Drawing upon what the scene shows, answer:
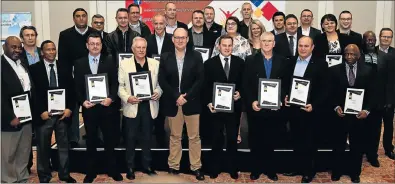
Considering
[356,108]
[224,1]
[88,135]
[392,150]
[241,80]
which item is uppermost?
[224,1]

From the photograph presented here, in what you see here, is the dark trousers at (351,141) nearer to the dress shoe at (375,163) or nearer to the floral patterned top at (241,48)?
the dress shoe at (375,163)

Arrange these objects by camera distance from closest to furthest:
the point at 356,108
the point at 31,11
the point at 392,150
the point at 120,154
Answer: the point at 356,108, the point at 120,154, the point at 392,150, the point at 31,11

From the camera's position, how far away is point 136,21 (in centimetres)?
679

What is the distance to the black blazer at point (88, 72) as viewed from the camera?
5508 millimetres

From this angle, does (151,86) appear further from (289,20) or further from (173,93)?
(289,20)

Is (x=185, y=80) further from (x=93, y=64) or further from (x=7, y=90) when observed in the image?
(x=7, y=90)

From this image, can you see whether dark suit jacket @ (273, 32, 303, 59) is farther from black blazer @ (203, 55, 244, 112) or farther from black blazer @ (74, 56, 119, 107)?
black blazer @ (74, 56, 119, 107)

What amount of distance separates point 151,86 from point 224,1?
5182 mm

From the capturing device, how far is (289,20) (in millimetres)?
6430

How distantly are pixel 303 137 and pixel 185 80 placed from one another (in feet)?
5.66

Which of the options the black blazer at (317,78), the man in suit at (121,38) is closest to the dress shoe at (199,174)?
the black blazer at (317,78)

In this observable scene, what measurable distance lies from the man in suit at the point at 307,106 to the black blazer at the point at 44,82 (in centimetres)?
278

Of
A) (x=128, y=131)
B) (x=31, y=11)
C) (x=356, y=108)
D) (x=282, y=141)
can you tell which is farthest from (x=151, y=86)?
(x=31, y=11)

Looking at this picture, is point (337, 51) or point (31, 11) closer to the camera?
point (337, 51)
